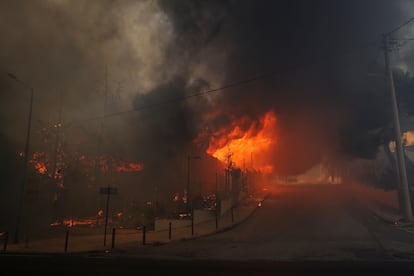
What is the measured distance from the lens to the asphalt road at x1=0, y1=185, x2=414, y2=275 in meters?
9.59

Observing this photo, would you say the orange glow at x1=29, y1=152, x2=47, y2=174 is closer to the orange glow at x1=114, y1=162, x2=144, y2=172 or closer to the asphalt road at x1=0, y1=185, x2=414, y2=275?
the orange glow at x1=114, y1=162, x2=144, y2=172

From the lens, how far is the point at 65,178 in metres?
42.9

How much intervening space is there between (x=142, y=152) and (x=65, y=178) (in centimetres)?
1036

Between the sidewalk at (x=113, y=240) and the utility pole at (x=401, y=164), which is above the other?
the utility pole at (x=401, y=164)

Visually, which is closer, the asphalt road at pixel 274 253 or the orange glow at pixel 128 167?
the asphalt road at pixel 274 253

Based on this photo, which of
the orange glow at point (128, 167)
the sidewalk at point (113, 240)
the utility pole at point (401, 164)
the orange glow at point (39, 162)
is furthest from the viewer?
the orange glow at point (128, 167)

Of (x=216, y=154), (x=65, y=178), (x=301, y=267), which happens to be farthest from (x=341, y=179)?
(x=301, y=267)

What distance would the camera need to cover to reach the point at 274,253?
13.0 meters

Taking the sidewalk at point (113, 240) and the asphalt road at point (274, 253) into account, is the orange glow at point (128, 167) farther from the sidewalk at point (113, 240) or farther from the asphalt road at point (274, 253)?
the asphalt road at point (274, 253)

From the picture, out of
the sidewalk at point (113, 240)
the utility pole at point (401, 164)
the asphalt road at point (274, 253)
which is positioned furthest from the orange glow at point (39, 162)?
the utility pole at point (401, 164)

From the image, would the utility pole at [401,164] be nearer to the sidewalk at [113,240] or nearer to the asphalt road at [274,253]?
the asphalt road at [274,253]

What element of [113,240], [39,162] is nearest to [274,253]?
[113,240]

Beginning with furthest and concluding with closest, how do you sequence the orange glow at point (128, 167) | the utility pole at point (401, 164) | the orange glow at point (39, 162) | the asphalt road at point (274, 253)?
the orange glow at point (128, 167) < the orange glow at point (39, 162) < the utility pole at point (401, 164) < the asphalt road at point (274, 253)

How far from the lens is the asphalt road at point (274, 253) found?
9.59 m
